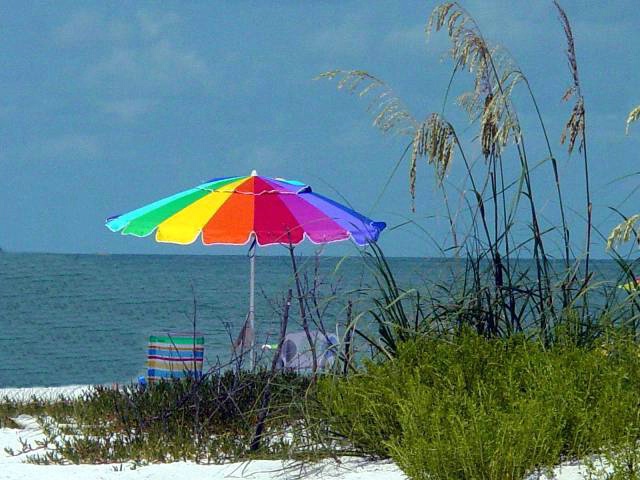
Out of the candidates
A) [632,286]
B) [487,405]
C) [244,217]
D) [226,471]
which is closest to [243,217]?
[244,217]

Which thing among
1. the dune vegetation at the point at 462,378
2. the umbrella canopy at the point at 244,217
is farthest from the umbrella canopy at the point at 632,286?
the umbrella canopy at the point at 244,217

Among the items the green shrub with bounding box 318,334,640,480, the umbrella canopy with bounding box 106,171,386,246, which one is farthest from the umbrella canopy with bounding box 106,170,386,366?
the green shrub with bounding box 318,334,640,480

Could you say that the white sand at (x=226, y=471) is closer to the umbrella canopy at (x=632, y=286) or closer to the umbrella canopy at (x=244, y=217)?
the umbrella canopy at (x=632, y=286)

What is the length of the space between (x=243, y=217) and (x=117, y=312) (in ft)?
118

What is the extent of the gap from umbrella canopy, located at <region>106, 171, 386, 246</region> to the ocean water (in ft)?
1.38

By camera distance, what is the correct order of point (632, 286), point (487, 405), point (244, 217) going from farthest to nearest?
point (244, 217) → point (632, 286) → point (487, 405)

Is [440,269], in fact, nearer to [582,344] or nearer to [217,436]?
[582,344]

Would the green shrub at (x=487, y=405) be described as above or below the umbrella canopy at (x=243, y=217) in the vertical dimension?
below

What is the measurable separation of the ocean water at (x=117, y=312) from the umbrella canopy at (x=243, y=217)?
42 centimetres

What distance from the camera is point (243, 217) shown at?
824 cm

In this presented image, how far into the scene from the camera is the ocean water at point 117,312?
5.41m

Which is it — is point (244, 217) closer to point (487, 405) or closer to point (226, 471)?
point (226, 471)

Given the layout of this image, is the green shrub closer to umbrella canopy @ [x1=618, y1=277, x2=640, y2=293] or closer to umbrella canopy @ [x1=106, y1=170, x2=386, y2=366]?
umbrella canopy @ [x1=618, y1=277, x2=640, y2=293]

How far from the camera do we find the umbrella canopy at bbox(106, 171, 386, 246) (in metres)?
8.12
